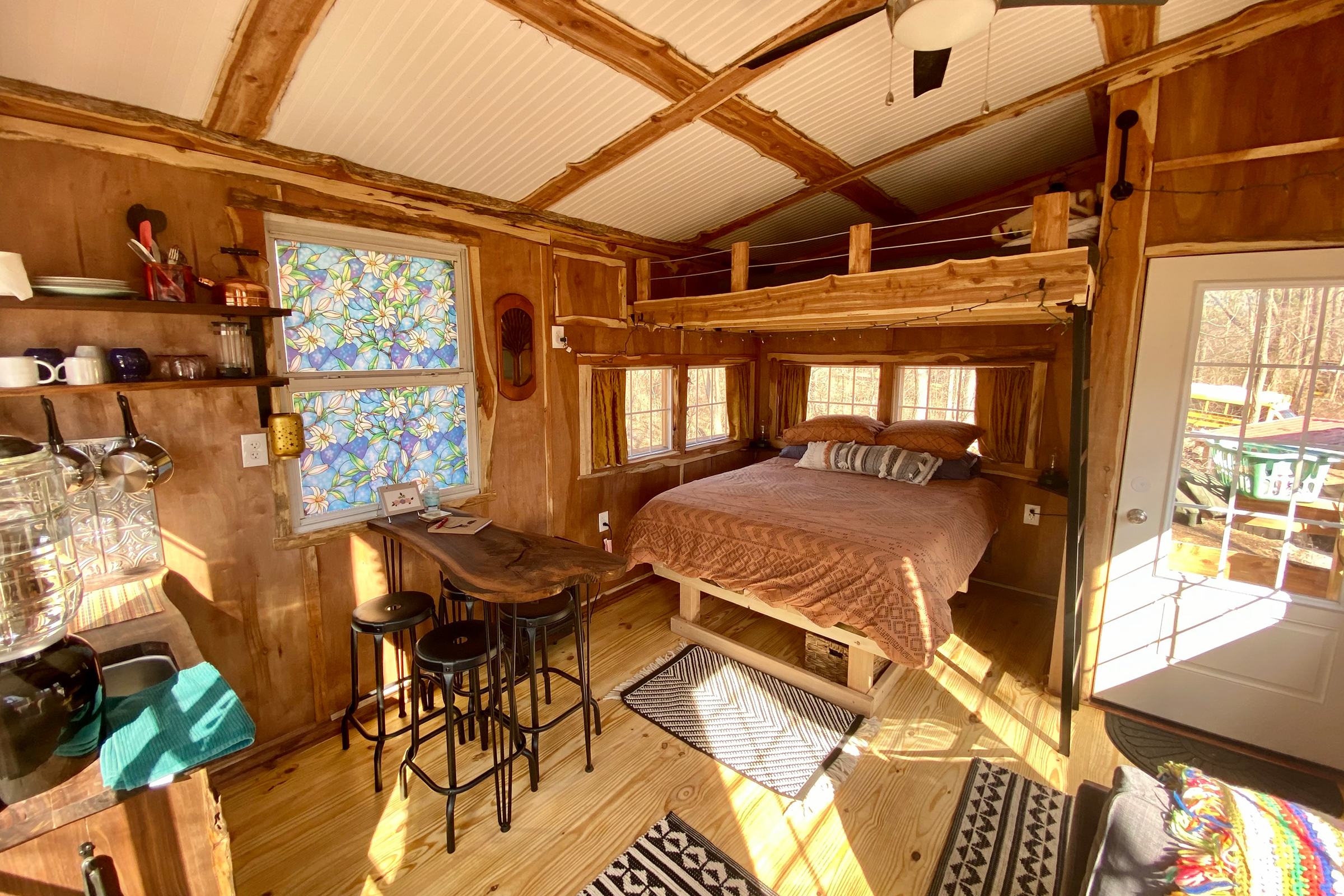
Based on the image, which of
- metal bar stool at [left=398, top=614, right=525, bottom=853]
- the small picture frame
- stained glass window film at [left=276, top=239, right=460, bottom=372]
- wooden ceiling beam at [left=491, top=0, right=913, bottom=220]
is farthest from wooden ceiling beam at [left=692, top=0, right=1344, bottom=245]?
metal bar stool at [left=398, top=614, right=525, bottom=853]

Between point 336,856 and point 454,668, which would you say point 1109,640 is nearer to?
point 454,668

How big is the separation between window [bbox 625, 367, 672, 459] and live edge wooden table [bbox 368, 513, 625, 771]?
1742 millimetres

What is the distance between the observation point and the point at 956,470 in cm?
379

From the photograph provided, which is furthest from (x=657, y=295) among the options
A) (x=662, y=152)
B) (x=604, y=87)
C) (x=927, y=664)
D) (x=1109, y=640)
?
(x=1109, y=640)

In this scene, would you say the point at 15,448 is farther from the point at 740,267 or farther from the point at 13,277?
the point at 740,267

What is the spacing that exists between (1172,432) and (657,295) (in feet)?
10.5

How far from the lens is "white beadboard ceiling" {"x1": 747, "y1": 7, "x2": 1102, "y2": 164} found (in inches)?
82.2

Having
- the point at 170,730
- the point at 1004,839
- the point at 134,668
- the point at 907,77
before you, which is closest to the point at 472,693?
the point at 134,668

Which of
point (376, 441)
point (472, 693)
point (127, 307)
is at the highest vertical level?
point (127, 307)

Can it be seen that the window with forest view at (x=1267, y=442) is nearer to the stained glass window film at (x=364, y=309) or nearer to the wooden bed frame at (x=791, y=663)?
the wooden bed frame at (x=791, y=663)

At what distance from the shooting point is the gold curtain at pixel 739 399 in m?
5.00

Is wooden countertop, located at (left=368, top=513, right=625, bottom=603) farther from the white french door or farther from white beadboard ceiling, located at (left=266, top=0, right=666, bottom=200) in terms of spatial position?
the white french door

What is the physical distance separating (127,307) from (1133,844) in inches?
119

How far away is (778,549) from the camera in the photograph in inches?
111
